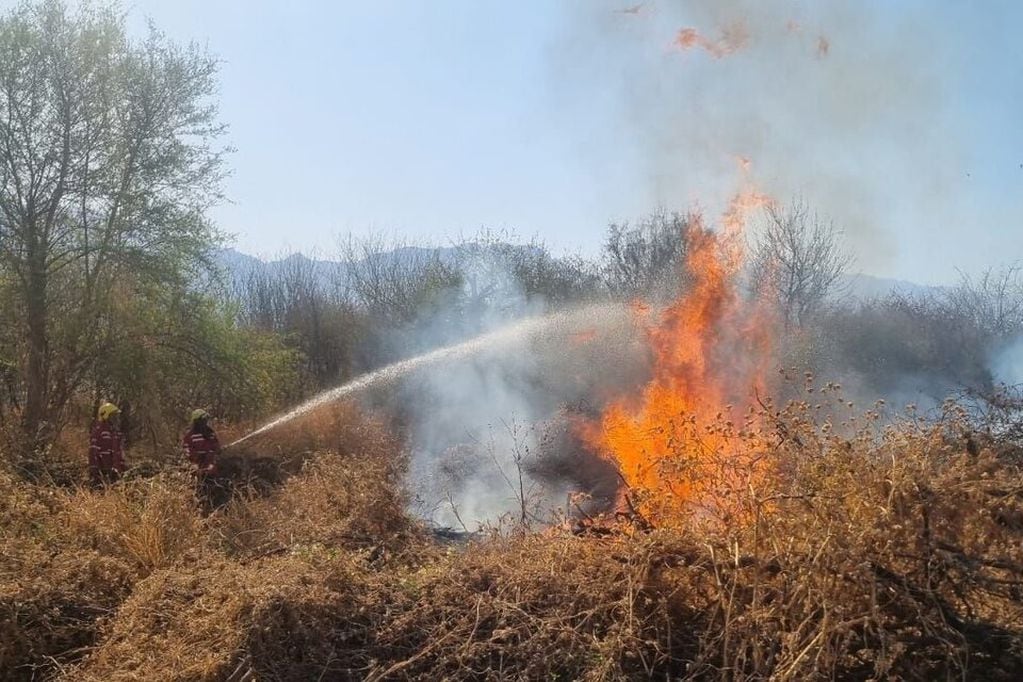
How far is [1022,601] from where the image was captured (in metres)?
4.00

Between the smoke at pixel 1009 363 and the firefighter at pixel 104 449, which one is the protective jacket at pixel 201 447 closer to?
the firefighter at pixel 104 449

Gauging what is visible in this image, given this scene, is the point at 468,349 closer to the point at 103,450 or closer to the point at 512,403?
the point at 512,403

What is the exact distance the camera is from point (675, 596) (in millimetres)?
4508

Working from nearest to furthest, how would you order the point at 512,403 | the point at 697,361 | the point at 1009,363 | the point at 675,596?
the point at 675,596 < the point at 697,361 < the point at 512,403 < the point at 1009,363

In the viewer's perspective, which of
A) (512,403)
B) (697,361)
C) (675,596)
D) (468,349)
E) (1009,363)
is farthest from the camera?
(1009,363)

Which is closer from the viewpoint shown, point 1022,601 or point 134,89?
point 1022,601

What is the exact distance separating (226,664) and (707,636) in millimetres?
2576

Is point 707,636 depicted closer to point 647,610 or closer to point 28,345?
point 647,610

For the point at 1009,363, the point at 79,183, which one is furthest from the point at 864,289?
the point at 79,183

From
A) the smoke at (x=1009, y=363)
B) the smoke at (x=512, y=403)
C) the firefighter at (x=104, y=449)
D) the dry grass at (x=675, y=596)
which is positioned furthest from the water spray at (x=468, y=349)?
the smoke at (x=1009, y=363)

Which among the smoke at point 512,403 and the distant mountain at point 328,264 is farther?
the distant mountain at point 328,264

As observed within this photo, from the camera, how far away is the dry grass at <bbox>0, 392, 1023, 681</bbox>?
4.02 m

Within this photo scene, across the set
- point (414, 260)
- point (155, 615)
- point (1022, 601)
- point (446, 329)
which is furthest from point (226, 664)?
point (414, 260)

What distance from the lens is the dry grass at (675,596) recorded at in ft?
13.2
